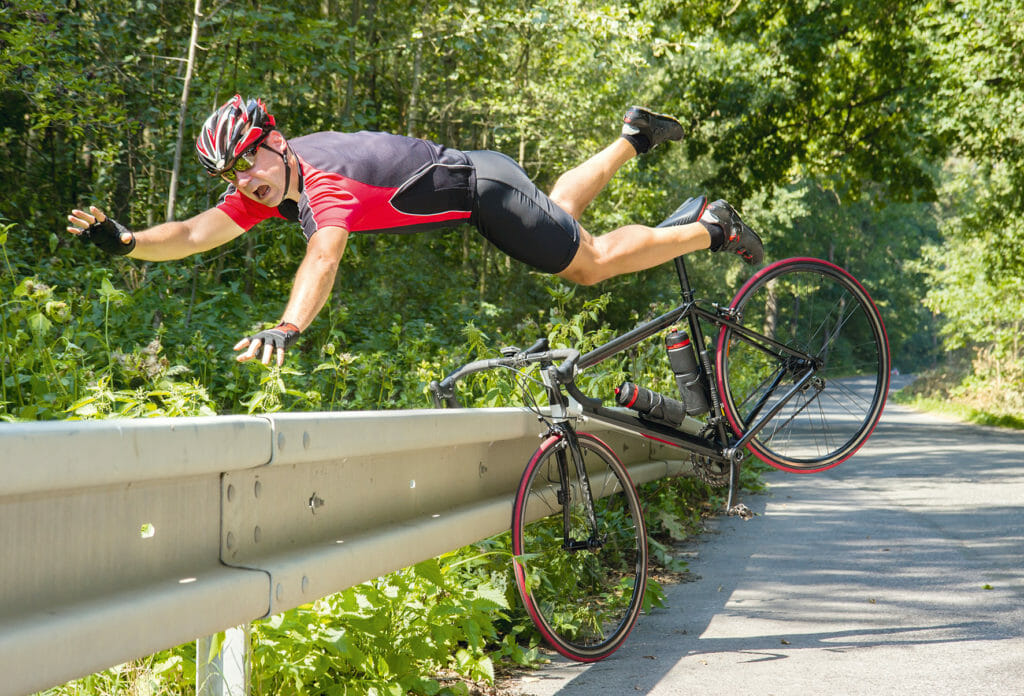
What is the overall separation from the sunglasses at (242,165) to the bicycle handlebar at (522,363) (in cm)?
152

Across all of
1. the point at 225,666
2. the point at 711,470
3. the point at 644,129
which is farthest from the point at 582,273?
the point at 225,666

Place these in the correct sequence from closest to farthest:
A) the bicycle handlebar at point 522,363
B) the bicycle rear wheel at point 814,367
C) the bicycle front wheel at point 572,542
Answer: the bicycle front wheel at point 572,542, the bicycle handlebar at point 522,363, the bicycle rear wheel at point 814,367

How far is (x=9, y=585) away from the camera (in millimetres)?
1838

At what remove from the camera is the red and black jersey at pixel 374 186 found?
355 cm

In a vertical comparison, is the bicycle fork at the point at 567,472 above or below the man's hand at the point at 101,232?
below

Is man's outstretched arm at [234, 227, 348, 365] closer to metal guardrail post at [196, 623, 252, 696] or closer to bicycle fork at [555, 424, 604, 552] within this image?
metal guardrail post at [196, 623, 252, 696]

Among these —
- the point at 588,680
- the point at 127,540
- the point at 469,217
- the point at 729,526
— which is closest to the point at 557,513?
the point at 588,680

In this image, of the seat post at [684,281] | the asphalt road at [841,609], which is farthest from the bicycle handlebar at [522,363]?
the asphalt road at [841,609]

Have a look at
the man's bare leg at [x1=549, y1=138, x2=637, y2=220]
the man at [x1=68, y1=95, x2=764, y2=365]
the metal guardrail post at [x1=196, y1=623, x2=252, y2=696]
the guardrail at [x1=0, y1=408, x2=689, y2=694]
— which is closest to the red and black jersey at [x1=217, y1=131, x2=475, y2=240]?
the man at [x1=68, y1=95, x2=764, y2=365]

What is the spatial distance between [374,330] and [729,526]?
6.04m

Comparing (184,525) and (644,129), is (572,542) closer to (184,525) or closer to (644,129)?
(644,129)

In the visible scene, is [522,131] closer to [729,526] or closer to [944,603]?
[729,526]

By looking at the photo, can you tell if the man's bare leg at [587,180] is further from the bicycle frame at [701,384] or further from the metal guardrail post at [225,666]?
the metal guardrail post at [225,666]

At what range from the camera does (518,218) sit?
4.18 m
